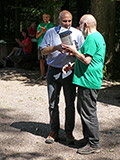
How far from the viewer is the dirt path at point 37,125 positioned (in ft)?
14.7

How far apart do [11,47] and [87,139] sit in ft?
37.2

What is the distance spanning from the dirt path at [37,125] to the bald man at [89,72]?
1.11 feet

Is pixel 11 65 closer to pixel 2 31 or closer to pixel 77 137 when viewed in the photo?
pixel 2 31

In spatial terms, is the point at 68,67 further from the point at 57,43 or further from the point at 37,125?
the point at 37,125

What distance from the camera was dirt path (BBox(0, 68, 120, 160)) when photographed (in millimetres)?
4477

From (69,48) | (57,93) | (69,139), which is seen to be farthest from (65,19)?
(69,139)

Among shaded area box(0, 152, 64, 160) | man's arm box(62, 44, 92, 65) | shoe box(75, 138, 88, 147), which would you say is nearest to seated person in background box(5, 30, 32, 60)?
shoe box(75, 138, 88, 147)

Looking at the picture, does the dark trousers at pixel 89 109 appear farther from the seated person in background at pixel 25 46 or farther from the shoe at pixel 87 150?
the seated person in background at pixel 25 46

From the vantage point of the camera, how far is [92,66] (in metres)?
4.20

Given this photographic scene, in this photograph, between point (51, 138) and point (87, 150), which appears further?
point (51, 138)

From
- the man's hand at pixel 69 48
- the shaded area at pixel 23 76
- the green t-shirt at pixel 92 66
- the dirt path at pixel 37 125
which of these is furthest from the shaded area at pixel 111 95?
the man's hand at pixel 69 48

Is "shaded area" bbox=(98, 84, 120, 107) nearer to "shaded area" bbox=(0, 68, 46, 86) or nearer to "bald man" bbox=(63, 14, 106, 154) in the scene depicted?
"shaded area" bbox=(0, 68, 46, 86)

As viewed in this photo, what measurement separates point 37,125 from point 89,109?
176 centimetres

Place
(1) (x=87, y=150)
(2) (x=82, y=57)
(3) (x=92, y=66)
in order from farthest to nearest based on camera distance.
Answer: (1) (x=87, y=150)
(3) (x=92, y=66)
(2) (x=82, y=57)
